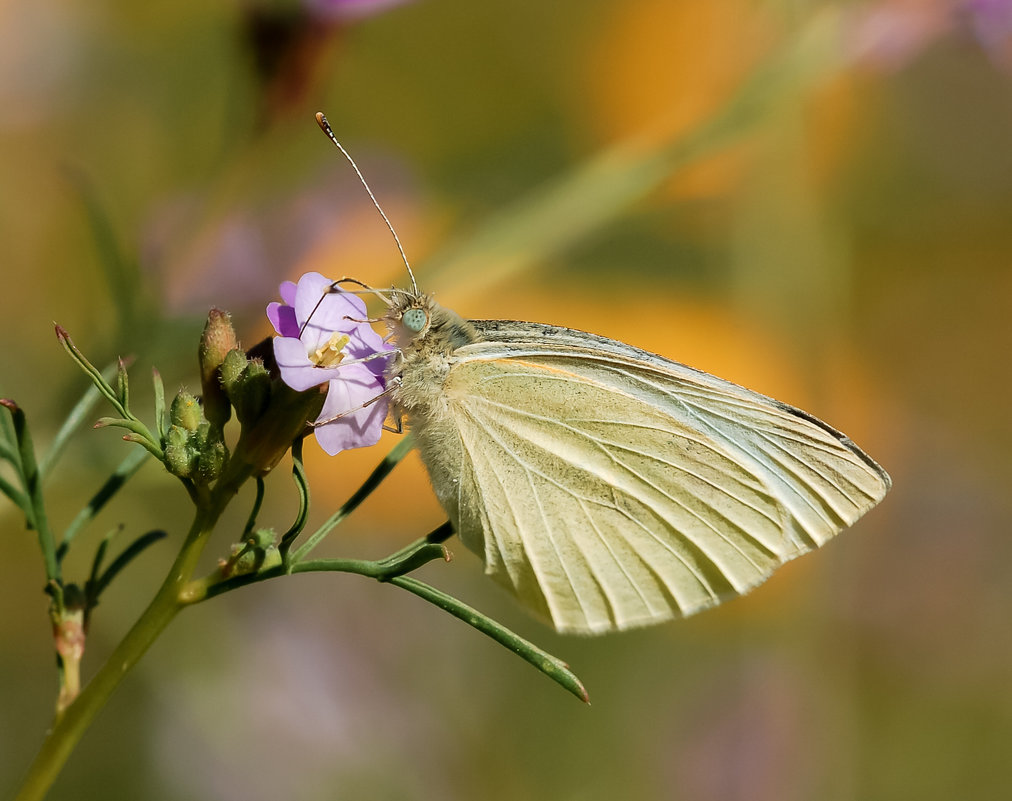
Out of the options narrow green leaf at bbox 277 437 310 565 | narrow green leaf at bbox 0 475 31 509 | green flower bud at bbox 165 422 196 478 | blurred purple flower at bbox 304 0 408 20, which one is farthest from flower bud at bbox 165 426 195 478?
blurred purple flower at bbox 304 0 408 20

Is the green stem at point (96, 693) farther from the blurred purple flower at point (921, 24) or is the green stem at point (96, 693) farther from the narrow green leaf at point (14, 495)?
the blurred purple flower at point (921, 24)

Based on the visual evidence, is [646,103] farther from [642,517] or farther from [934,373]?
[642,517]

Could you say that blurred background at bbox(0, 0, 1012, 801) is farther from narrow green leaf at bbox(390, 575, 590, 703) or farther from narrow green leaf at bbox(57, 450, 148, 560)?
narrow green leaf at bbox(390, 575, 590, 703)

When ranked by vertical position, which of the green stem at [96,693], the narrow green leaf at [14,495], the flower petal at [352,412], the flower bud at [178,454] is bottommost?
the green stem at [96,693]

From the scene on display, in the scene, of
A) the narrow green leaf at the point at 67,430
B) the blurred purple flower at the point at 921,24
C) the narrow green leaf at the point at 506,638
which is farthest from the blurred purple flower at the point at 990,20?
the narrow green leaf at the point at 67,430

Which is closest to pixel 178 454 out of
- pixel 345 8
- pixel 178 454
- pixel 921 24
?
pixel 178 454

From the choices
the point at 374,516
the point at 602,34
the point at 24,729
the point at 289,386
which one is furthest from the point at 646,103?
the point at 289,386
